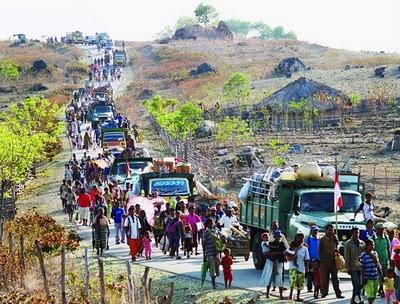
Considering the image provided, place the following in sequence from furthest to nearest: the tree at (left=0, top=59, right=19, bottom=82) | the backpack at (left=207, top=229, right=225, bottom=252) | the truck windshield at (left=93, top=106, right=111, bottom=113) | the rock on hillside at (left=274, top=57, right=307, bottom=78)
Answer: the tree at (left=0, top=59, right=19, bottom=82) < the rock on hillside at (left=274, top=57, right=307, bottom=78) < the truck windshield at (left=93, top=106, right=111, bottom=113) < the backpack at (left=207, top=229, right=225, bottom=252)

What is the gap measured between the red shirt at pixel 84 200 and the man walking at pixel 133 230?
6.52 metres

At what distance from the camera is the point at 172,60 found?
128m

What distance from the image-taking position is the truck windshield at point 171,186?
3084 centimetres

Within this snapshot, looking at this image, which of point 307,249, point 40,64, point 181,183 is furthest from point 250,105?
point 307,249

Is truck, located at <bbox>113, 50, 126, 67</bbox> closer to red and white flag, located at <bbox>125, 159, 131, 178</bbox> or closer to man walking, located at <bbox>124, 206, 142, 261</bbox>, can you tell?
red and white flag, located at <bbox>125, 159, 131, 178</bbox>

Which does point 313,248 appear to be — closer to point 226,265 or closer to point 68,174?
point 226,265

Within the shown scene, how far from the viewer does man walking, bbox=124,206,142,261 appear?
25609 millimetres

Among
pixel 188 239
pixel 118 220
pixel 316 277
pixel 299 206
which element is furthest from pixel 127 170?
pixel 316 277

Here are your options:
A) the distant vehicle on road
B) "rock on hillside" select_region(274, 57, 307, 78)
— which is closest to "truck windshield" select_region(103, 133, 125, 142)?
"rock on hillside" select_region(274, 57, 307, 78)

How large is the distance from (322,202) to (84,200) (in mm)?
12217

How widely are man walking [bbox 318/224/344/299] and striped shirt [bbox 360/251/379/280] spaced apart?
1.22 m

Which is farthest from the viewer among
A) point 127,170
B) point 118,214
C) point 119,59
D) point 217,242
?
point 119,59

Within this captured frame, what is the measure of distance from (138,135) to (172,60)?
64756 mm

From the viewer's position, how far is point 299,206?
71.6 feet
